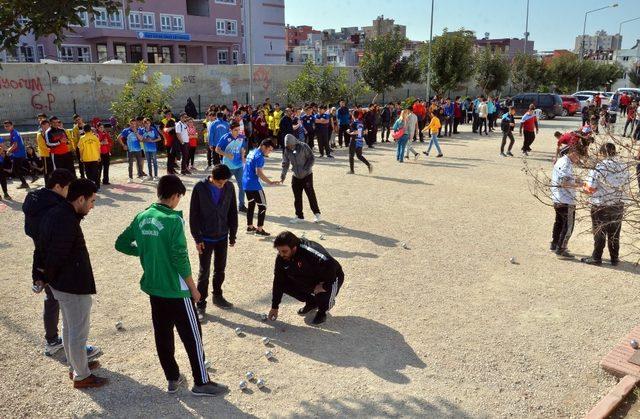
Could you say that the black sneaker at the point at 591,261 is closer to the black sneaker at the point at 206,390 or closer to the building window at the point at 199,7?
the black sneaker at the point at 206,390

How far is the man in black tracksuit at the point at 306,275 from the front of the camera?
17.8ft

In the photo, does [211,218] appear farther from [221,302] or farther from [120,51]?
[120,51]

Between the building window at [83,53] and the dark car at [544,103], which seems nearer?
the dark car at [544,103]

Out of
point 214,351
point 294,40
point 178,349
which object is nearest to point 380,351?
point 214,351

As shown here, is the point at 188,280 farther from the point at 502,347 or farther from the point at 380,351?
the point at 502,347

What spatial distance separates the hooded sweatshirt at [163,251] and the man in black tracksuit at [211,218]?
132 cm

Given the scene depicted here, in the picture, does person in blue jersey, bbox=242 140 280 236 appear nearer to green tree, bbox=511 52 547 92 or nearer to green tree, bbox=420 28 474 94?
green tree, bbox=420 28 474 94

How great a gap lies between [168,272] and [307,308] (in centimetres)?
219

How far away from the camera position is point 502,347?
525cm

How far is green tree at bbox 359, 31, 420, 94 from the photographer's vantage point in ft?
100.0

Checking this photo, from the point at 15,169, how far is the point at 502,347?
40.0ft

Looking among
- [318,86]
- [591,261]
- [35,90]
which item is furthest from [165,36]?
[591,261]

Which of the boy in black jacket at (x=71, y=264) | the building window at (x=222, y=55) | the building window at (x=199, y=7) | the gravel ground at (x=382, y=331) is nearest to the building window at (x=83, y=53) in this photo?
the building window at (x=199, y=7)

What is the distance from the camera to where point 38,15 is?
5.01 metres
